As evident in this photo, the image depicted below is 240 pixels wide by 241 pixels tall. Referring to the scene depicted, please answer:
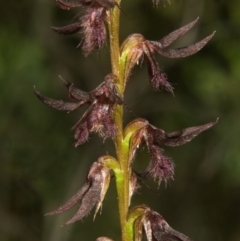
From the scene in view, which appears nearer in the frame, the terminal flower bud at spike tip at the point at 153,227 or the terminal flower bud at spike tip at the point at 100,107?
the terminal flower bud at spike tip at the point at 100,107

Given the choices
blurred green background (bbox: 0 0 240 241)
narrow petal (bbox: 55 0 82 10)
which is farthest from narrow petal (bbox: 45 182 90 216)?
blurred green background (bbox: 0 0 240 241)

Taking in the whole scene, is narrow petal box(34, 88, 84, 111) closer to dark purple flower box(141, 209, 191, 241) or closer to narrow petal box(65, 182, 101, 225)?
narrow petal box(65, 182, 101, 225)

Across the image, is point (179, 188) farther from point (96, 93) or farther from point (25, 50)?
point (96, 93)

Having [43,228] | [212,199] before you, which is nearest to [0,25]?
[43,228]

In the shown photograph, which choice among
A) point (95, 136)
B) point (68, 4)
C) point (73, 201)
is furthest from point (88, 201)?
point (95, 136)

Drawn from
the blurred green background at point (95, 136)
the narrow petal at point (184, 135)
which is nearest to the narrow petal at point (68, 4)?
the narrow petal at point (184, 135)

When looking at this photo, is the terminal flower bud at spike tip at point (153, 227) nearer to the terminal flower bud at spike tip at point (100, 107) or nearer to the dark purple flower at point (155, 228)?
the dark purple flower at point (155, 228)

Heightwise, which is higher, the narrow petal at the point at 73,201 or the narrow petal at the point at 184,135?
the narrow petal at the point at 184,135

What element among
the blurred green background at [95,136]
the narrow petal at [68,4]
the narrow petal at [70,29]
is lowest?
the blurred green background at [95,136]
